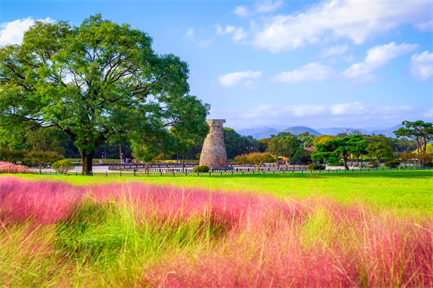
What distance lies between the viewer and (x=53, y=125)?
19.4 metres

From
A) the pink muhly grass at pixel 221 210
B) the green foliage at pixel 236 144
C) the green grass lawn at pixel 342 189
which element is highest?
the green foliage at pixel 236 144

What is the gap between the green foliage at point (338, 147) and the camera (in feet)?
102

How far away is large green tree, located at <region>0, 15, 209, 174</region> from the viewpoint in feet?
55.1

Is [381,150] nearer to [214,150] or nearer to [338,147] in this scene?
[338,147]

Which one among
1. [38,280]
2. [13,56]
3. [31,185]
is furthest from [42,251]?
[13,56]

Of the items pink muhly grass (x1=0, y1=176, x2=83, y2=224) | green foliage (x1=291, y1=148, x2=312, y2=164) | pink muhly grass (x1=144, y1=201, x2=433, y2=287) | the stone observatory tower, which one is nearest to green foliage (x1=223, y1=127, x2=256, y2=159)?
green foliage (x1=291, y1=148, x2=312, y2=164)

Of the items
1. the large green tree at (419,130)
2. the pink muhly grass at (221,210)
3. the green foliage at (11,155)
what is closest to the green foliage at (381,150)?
the large green tree at (419,130)

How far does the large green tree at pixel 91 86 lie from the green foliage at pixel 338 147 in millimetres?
16755

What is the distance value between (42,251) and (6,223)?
1.42m

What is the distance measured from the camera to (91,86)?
17922 millimetres

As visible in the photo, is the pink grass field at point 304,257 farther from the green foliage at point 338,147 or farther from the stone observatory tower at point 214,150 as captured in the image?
the green foliage at point 338,147

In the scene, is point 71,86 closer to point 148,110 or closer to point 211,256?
point 148,110

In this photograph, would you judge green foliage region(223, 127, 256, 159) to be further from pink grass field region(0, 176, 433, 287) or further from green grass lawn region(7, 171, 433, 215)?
pink grass field region(0, 176, 433, 287)

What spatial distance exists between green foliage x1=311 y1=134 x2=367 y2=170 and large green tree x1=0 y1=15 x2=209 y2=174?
16755 mm
